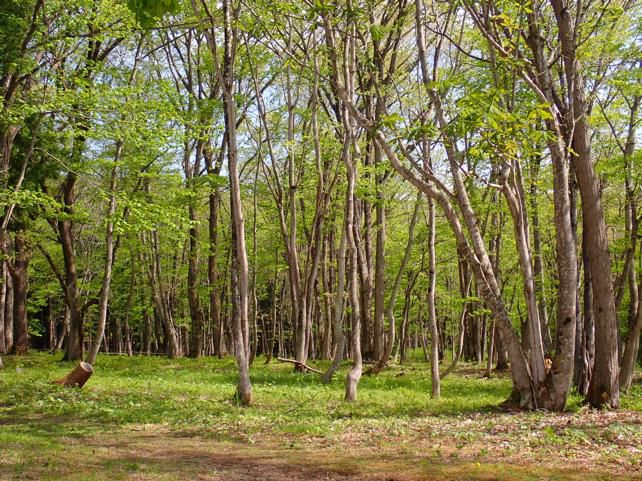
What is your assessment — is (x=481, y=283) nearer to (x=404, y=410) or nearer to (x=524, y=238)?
(x=524, y=238)

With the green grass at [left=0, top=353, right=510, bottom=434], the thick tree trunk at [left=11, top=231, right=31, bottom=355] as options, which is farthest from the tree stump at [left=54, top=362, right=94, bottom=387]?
the thick tree trunk at [left=11, top=231, right=31, bottom=355]

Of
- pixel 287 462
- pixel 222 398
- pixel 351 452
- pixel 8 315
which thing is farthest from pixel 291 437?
pixel 8 315

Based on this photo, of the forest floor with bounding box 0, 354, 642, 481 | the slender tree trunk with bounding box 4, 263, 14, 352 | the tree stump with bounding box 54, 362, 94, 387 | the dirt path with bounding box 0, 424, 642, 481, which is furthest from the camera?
the slender tree trunk with bounding box 4, 263, 14, 352

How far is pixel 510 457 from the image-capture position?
6.95 metres

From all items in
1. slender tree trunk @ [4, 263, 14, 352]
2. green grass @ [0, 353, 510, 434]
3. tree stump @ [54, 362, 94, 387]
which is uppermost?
slender tree trunk @ [4, 263, 14, 352]

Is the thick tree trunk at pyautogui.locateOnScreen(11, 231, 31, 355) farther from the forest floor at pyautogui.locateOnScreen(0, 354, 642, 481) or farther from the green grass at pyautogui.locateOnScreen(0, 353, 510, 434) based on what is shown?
the forest floor at pyautogui.locateOnScreen(0, 354, 642, 481)

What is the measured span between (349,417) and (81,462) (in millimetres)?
5105

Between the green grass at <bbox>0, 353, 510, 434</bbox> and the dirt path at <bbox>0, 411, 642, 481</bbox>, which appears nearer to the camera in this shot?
the dirt path at <bbox>0, 411, 642, 481</bbox>

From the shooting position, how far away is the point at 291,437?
866 centimetres

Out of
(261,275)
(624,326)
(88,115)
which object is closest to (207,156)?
(88,115)

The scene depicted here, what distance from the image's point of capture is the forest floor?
21.1 feet

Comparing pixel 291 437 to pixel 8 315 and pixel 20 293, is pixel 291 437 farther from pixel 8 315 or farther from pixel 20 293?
pixel 8 315

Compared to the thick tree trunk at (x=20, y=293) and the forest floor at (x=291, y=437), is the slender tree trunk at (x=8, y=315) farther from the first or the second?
the forest floor at (x=291, y=437)

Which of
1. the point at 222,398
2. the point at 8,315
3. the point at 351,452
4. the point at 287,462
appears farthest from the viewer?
the point at 8,315
